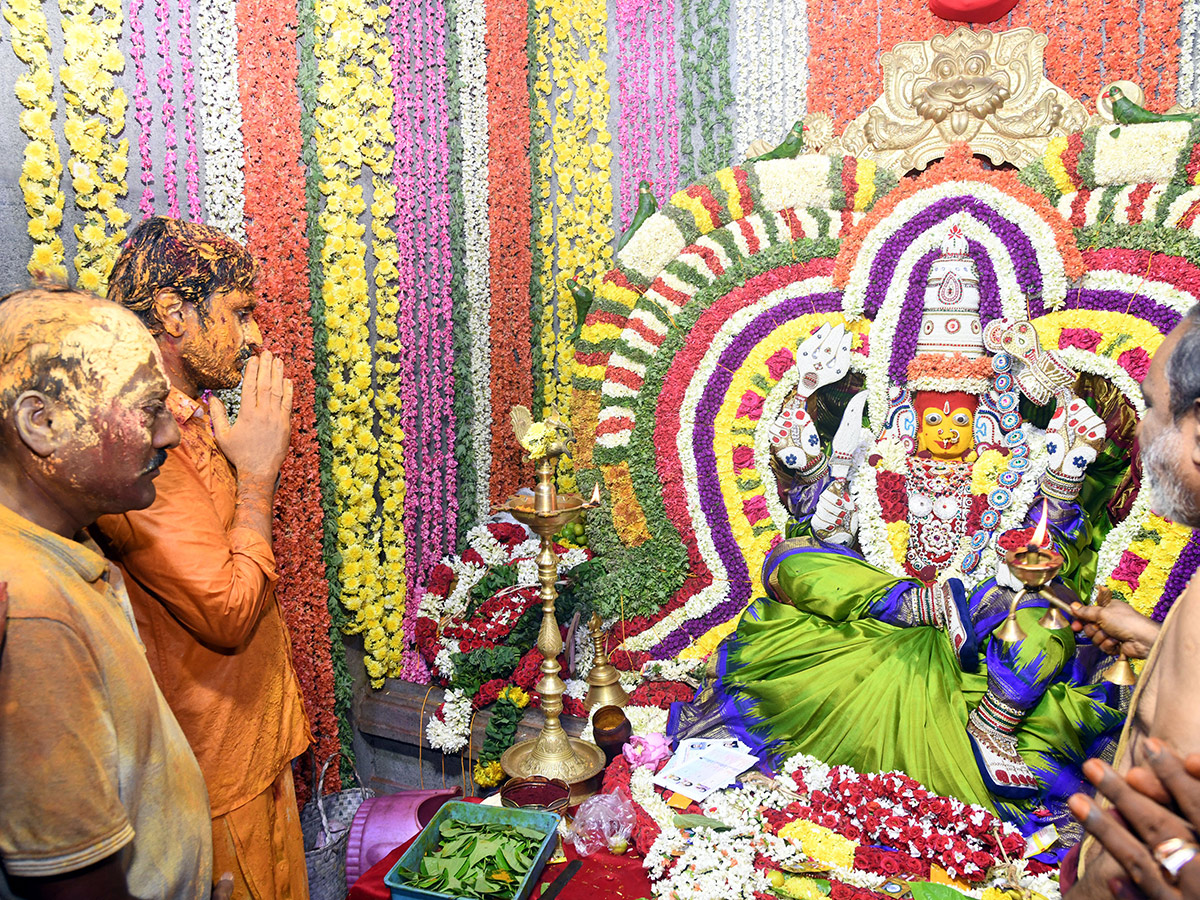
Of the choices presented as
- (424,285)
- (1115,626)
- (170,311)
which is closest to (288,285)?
(424,285)

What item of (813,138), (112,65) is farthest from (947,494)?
(112,65)

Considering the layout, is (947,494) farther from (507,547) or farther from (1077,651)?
(507,547)

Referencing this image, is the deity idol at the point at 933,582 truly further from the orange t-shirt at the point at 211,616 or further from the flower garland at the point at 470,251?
the flower garland at the point at 470,251

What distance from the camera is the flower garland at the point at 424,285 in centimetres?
450

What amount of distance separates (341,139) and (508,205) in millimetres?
1721

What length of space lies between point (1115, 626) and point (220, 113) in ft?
12.7

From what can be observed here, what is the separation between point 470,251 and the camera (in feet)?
17.1

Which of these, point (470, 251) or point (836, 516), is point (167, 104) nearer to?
point (470, 251)

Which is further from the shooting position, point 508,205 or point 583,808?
point 508,205

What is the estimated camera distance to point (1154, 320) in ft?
11.6

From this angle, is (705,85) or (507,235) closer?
(507,235)

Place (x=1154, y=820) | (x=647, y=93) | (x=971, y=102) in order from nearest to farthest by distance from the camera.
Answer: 1. (x=1154, y=820)
2. (x=971, y=102)
3. (x=647, y=93)

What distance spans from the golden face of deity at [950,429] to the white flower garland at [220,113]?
340 centimetres

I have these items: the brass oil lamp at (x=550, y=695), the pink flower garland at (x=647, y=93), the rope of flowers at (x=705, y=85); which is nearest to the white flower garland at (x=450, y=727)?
the brass oil lamp at (x=550, y=695)
